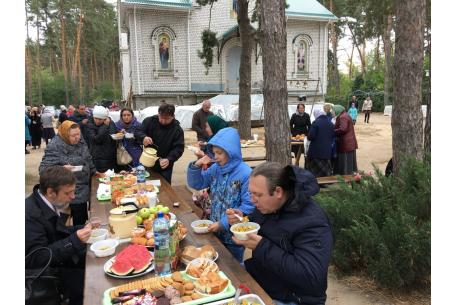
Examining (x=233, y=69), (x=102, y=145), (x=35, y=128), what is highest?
(x=233, y=69)

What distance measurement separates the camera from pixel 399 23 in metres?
4.75

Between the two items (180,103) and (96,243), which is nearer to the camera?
(96,243)

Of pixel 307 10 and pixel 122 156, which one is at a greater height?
pixel 307 10

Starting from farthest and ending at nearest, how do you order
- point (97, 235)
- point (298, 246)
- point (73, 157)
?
1. point (73, 157)
2. point (97, 235)
3. point (298, 246)

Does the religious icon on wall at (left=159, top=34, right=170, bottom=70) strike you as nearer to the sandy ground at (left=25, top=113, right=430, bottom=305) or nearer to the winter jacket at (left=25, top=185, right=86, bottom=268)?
the sandy ground at (left=25, top=113, right=430, bottom=305)

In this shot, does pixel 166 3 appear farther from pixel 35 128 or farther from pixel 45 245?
pixel 45 245

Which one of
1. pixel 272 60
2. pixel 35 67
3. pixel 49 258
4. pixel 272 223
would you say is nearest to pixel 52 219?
pixel 49 258

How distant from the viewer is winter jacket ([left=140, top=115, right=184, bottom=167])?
5254mm

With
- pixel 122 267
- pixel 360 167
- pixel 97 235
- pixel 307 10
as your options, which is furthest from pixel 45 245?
pixel 307 10

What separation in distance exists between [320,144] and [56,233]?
219 inches

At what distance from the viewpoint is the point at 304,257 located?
6.32 ft

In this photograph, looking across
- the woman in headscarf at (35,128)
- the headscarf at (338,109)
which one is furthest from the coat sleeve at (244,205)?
the woman in headscarf at (35,128)

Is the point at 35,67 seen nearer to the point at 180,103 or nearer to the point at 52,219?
the point at 180,103

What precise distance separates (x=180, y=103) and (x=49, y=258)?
20.0 metres
